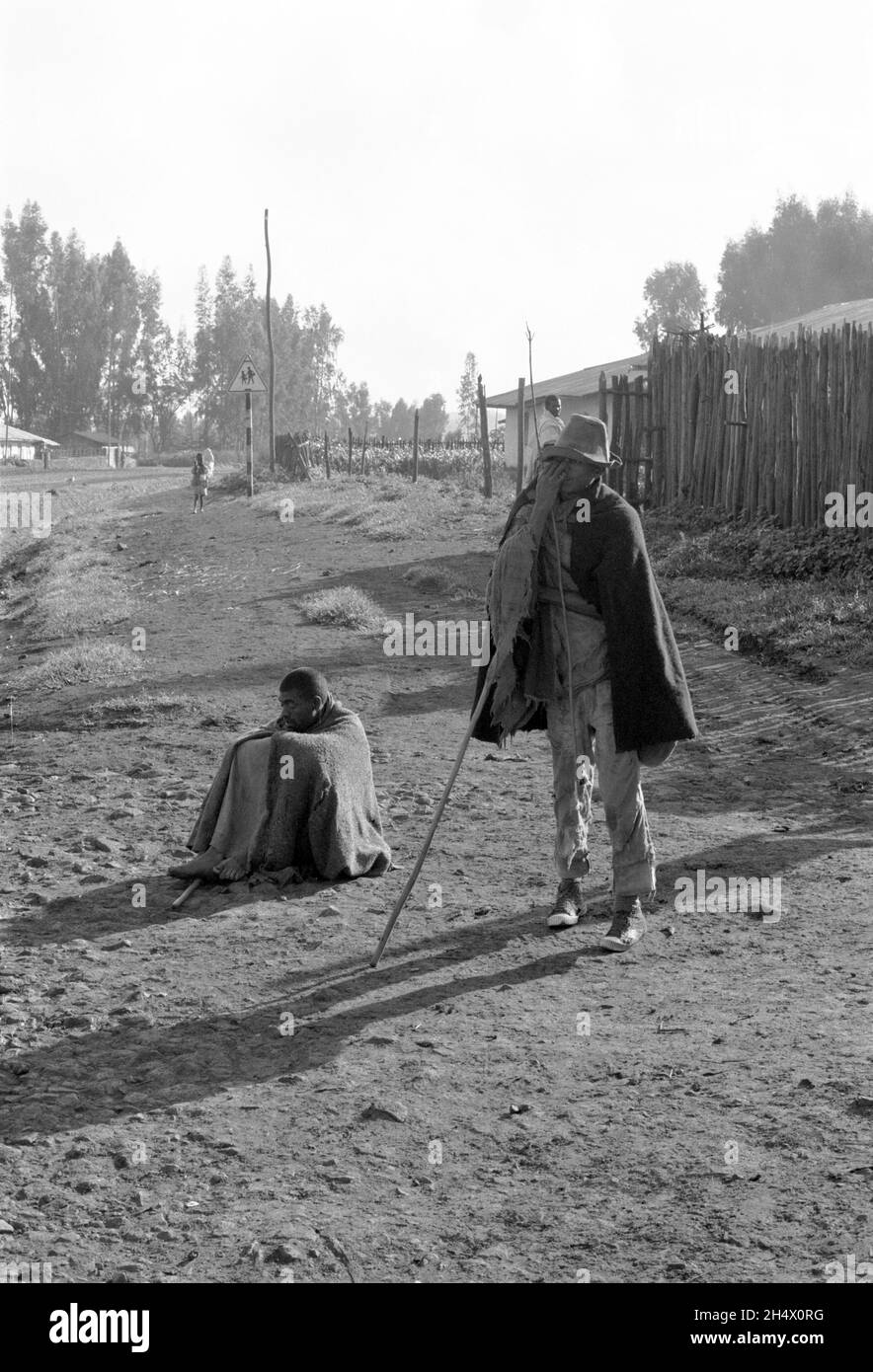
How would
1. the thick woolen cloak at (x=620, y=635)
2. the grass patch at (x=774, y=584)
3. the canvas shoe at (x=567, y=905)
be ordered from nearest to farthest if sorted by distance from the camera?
the thick woolen cloak at (x=620, y=635), the canvas shoe at (x=567, y=905), the grass patch at (x=774, y=584)

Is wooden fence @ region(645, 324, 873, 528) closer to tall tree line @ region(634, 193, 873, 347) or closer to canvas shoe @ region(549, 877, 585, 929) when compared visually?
canvas shoe @ region(549, 877, 585, 929)

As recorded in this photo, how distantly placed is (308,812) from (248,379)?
71.8ft

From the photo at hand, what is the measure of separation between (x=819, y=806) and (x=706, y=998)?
9.86ft

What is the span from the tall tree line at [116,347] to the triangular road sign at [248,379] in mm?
69298

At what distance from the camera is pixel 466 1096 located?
14.7ft

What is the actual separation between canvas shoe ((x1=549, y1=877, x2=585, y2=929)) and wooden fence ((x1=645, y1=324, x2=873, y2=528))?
32.0ft

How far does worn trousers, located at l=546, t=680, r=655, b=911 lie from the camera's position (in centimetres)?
569

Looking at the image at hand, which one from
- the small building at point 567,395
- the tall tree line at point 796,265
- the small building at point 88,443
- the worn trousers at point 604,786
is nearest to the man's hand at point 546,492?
the worn trousers at point 604,786

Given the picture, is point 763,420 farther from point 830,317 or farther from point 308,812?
point 830,317

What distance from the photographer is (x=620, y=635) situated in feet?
18.4

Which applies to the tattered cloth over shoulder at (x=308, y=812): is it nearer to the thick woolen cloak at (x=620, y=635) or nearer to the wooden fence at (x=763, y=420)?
the thick woolen cloak at (x=620, y=635)

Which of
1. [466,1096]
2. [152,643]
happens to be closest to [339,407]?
[152,643]

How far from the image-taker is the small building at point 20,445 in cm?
8019

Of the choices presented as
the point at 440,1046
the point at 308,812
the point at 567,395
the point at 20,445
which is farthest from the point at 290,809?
the point at 20,445
